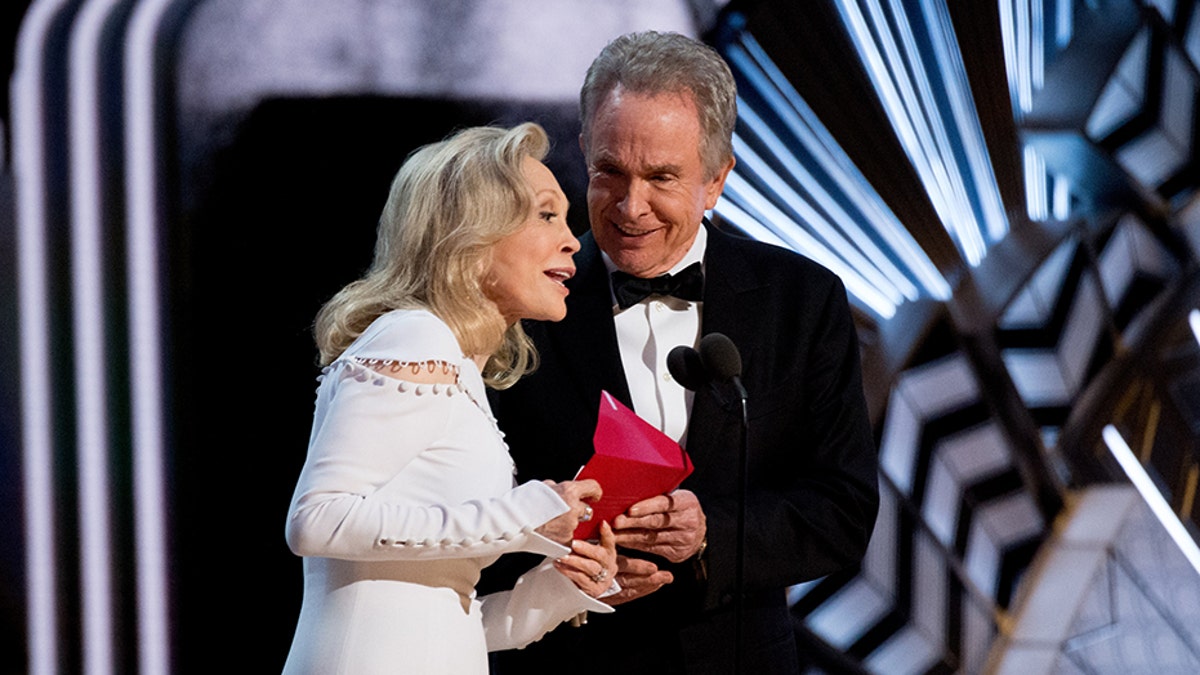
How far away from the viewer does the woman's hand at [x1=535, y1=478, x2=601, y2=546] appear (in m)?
1.63

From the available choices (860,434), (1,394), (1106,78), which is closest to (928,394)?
(1106,78)

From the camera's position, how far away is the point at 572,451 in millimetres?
2020

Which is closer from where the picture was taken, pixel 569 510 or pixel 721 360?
pixel 569 510

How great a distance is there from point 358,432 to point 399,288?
260 mm

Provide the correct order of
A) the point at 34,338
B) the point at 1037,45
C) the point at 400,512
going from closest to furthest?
the point at 400,512 < the point at 34,338 < the point at 1037,45

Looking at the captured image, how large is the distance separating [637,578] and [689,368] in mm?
315

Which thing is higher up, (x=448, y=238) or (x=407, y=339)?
(x=448, y=238)

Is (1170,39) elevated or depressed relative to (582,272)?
elevated

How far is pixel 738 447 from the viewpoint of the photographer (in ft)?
6.64

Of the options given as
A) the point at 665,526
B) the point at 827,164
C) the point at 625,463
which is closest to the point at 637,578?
the point at 665,526

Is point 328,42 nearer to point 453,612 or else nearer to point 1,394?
point 1,394

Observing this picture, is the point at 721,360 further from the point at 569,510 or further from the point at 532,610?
the point at 532,610

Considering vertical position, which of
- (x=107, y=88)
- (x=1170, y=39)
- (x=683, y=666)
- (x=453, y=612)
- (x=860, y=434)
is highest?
(x=1170, y=39)

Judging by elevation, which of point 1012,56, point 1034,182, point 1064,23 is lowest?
point 1034,182
